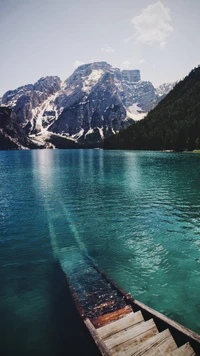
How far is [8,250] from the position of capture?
71.4 ft

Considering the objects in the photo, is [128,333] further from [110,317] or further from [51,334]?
[51,334]

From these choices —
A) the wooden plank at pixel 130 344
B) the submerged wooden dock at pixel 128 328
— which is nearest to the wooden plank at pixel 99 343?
the submerged wooden dock at pixel 128 328

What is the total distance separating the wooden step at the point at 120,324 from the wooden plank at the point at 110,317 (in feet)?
2.52

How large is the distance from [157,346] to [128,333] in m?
1.40

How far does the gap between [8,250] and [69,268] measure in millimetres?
7523

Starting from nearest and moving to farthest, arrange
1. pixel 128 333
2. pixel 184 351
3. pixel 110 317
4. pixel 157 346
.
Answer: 1. pixel 184 351
2. pixel 157 346
3. pixel 128 333
4. pixel 110 317

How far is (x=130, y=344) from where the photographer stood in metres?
9.29

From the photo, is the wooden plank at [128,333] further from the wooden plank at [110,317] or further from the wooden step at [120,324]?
the wooden plank at [110,317]

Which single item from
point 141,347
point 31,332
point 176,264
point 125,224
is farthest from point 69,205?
point 141,347

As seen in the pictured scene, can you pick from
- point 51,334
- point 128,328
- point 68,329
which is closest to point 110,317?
point 128,328

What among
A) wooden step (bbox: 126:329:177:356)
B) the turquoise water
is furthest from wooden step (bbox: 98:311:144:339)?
the turquoise water

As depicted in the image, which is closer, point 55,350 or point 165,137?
point 55,350

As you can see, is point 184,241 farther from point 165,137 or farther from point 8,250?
point 165,137

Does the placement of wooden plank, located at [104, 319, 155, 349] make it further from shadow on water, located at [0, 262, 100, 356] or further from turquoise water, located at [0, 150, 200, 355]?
turquoise water, located at [0, 150, 200, 355]
